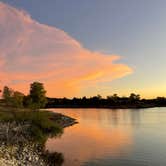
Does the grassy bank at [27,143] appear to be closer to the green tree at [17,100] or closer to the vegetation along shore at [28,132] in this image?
the vegetation along shore at [28,132]

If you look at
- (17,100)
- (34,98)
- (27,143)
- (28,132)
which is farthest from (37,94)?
(27,143)

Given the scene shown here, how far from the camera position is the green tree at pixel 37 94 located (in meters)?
144

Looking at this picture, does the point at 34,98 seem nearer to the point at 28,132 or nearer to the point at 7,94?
the point at 7,94

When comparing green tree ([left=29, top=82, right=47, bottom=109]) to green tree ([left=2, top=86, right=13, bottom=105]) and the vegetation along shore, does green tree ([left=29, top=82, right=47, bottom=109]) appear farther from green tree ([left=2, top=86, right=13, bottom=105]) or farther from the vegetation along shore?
green tree ([left=2, top=86, right=13, bottom=105])

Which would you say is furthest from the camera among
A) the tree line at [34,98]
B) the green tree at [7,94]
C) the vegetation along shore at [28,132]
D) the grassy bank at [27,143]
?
the green tree at [7,94]

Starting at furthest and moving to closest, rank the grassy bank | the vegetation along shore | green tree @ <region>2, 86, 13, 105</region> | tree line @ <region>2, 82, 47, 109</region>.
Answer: green tree @ <region>2, 86, 13, 105</region> < tree line @ <region>2, 82, 47, 109</region> < the vegetation along shore < the grassy bank

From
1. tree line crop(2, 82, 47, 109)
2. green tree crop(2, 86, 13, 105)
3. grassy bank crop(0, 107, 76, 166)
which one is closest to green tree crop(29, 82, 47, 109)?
tree line crop(2, 82, 47, 109)

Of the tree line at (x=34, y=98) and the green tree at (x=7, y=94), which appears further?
the green tree at (x=7, y=94)

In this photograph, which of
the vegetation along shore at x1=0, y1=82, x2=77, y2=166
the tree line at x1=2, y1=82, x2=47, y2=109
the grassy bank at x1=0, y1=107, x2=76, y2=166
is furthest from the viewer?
the tree line at x1=2, y1=82, x2=47, y2=109

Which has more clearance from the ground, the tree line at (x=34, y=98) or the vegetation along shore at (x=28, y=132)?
the tree line at (x=34, y=98)

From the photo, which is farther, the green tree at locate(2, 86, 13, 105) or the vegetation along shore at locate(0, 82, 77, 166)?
the green tree at locate(2, 86, 13, 105)

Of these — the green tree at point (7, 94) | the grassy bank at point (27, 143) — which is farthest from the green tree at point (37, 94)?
the grassy bank at point (27, 143)

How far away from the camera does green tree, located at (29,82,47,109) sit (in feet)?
472

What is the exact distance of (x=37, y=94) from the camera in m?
144
